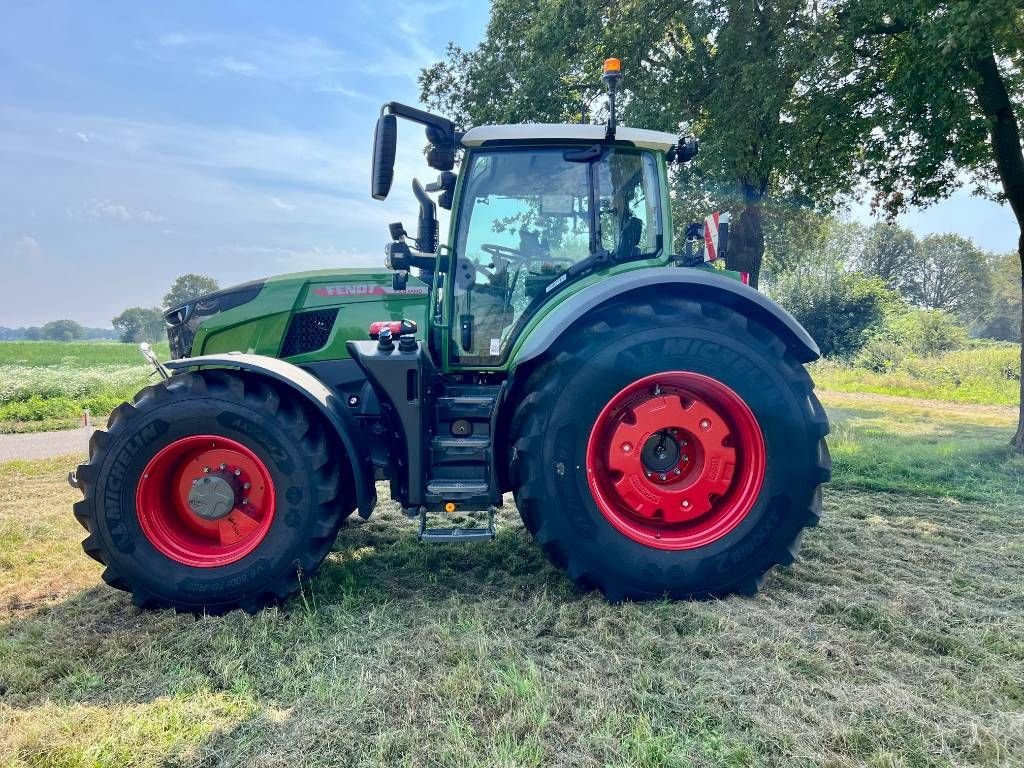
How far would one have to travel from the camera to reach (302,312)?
3945 millimetres

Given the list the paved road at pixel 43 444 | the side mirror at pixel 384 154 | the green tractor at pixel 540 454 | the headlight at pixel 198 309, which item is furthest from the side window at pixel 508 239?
the paved road at pixel 43 444

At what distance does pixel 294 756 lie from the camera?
185 cm

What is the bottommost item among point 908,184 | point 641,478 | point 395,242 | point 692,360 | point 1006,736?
point 1006,736

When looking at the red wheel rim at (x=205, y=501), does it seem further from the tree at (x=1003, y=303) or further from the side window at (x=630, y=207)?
the tree at (x=1003, y=303)

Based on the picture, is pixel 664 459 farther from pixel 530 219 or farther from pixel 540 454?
pixel 530 219

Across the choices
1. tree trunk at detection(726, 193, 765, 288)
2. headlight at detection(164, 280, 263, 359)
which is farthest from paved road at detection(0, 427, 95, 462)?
tree trunk at detection(726, 193, 765, 288)

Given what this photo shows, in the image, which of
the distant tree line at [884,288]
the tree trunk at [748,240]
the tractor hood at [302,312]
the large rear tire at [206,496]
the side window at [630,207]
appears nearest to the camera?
the large rear tire at [206,496]

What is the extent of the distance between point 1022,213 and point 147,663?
919 cm

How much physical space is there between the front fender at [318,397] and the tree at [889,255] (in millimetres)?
51497

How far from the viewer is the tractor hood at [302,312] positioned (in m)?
3.93

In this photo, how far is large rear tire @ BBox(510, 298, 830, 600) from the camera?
283cm

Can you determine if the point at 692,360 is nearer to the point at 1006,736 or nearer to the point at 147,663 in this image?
the point at 1006,736

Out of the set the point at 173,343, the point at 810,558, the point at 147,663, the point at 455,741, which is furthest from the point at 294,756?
the point at 173,343

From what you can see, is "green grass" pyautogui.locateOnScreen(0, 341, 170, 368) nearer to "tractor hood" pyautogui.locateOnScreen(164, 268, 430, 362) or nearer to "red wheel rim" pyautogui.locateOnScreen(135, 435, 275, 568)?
"tractor hood" pyautogui.locateOnScreen(164, 268, 430, 362)
